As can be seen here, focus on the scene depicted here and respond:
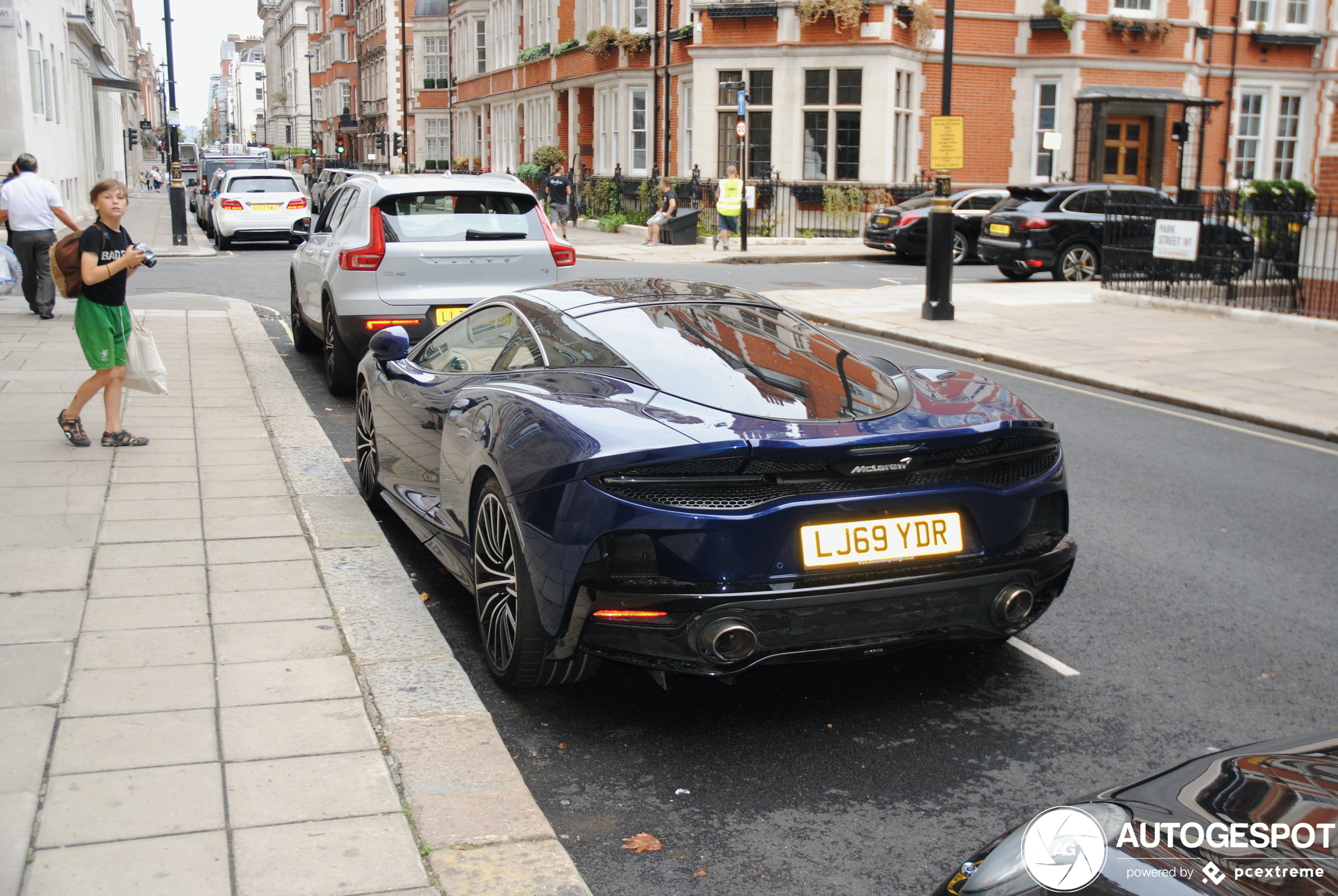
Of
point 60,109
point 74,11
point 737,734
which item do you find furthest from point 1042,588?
point 74,11

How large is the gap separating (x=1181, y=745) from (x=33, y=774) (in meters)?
3.48

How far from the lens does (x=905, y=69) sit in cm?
3106

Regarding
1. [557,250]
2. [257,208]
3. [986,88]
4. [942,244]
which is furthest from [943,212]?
[986,88]

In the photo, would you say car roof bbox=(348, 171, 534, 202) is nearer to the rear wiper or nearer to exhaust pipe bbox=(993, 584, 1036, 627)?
the rear wiper

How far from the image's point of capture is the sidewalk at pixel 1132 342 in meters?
10.4

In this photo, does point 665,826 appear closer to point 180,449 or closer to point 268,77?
point 180,449

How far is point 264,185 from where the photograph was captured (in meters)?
25.9

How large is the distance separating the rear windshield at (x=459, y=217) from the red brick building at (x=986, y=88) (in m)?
22.1

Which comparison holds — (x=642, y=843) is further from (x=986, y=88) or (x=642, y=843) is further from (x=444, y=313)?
(x=986, y=88)

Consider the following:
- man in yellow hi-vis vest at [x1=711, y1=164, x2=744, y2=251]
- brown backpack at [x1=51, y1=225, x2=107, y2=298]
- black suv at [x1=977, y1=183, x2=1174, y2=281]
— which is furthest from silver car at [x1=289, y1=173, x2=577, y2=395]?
man in yellow hi-vis vest at [x1=711, y1=164, x2=744, y2=251]

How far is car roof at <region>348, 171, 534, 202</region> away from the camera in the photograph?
9.56 metres

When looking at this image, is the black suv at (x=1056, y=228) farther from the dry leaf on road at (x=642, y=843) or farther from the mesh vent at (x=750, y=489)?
the dry leaf on road at (x=642, y=843)

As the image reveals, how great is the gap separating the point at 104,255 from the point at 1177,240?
14.1m

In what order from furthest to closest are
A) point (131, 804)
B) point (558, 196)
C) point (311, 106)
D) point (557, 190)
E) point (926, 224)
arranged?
point (311, 106), point (557, 190), point (558, 196), point (926, 224), point (131, 804)
